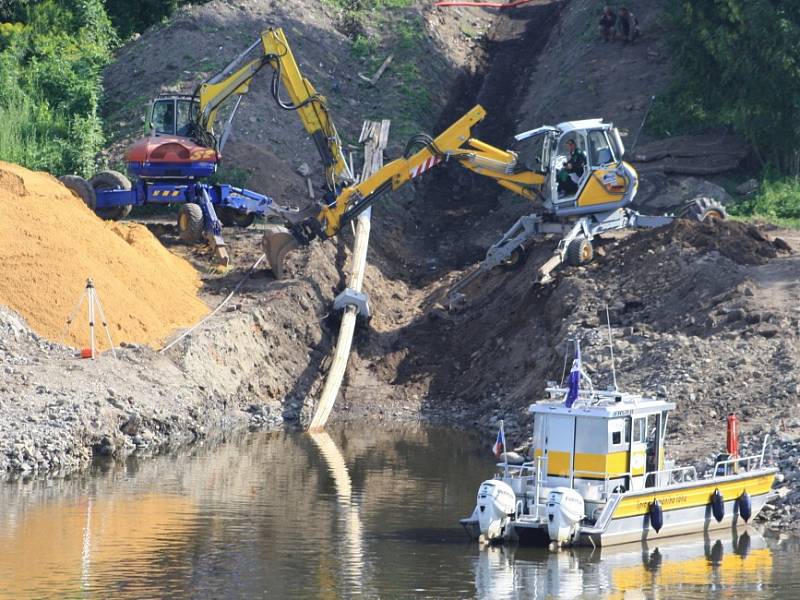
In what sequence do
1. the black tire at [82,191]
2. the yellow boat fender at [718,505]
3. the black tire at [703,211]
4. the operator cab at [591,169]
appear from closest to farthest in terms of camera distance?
the yellow boat fender at [718,505]
the operator cab at [591,169]
the black tire at [703,211]
the black tire at [82,191]

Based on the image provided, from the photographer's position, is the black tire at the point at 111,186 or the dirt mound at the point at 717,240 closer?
the dirt mound at the point at 717,240

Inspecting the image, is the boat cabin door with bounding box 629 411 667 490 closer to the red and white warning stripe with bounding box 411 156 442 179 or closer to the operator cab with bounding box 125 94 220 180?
the red and white warning stripe with bounding box 411 156 442 179

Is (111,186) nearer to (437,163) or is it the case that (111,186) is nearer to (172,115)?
(172,115)

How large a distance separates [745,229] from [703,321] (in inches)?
172

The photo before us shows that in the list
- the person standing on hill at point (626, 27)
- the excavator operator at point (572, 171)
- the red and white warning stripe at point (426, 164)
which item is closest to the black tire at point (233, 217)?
the red and white warning stripe at point (426, 164)

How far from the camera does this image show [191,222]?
4222 centimetres

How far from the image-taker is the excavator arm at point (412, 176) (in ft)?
129

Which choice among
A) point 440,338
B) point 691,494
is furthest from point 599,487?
point 440,338

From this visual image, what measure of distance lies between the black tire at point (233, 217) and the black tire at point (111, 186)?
257 centimetres

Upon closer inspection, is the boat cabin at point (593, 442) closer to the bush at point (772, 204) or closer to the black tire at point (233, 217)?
the bush at point (772, 204)

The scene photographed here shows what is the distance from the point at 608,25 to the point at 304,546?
36851 mm

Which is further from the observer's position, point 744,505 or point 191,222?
point 191,222

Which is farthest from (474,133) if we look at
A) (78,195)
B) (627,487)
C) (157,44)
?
(627,487)

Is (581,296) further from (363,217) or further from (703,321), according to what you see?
(363,217)
